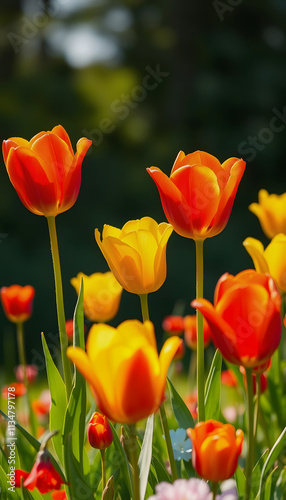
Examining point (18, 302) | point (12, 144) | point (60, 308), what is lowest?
point (18, 302)

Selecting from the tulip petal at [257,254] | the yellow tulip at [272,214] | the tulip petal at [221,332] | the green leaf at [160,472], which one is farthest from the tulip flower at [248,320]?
the yellow tulip at [272,214]

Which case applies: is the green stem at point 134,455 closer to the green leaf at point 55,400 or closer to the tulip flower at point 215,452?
the tulip flower at point 215,452

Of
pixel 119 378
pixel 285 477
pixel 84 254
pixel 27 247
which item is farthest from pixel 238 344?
pixel 27 247

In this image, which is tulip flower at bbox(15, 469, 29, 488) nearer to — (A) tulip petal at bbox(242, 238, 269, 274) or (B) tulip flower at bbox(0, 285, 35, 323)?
(A) tulip petal at bbox(242, 238, 269, 274)

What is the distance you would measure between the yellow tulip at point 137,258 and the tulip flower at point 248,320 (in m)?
0.24

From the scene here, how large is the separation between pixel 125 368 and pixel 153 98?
12578 mm

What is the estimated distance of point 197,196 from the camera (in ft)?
3.59

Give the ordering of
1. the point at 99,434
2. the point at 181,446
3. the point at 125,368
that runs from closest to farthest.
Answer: the point at 125,368, the point at 99,434, the point at 181,446

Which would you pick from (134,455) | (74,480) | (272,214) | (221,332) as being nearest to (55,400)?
(74,480)

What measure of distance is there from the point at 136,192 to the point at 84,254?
4.45 meters

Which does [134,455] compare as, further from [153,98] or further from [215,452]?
[153,98]

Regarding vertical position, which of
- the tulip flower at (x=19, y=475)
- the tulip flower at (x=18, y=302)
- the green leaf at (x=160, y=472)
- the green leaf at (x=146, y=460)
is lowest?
the green leaf at (x=160, y=472)

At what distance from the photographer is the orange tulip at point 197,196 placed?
108 cm

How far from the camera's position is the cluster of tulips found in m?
0.82
